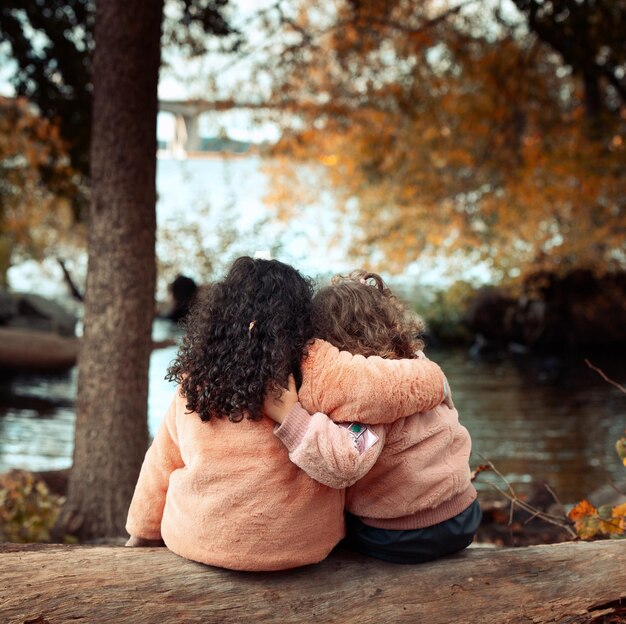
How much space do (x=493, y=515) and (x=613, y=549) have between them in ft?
12.9

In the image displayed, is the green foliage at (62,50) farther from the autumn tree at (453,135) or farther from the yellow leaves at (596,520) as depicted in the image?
the yellow leaves at (596,520)

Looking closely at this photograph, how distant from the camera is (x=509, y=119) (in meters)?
11.1

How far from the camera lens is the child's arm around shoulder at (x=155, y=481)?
247 centimetres

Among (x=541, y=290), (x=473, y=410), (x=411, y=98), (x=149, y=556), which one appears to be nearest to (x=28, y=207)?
(x=411, y=98)

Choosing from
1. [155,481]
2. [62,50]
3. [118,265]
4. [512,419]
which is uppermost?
[62,50]

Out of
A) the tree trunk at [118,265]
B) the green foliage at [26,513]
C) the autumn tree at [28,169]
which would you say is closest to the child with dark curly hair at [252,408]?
the tree trunk at [118,265]

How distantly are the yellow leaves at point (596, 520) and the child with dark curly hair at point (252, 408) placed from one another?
1119 millimetres

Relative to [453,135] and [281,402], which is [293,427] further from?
[453,135]

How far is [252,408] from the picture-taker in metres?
2.25

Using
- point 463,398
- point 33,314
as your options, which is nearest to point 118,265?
point 463,398

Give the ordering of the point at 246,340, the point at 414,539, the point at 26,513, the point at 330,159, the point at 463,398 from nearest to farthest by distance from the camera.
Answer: the point at 246,340, the point at 414,539, the point at 26,513, the point at 463,398, the point at 330,159

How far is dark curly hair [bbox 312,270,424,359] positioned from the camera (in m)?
2.34

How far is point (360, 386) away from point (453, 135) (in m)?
10.5

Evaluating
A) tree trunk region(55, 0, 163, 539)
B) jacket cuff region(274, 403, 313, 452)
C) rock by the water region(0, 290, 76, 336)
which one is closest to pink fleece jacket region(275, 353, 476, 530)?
jacket cuff region(274, 403, 313, 452)
